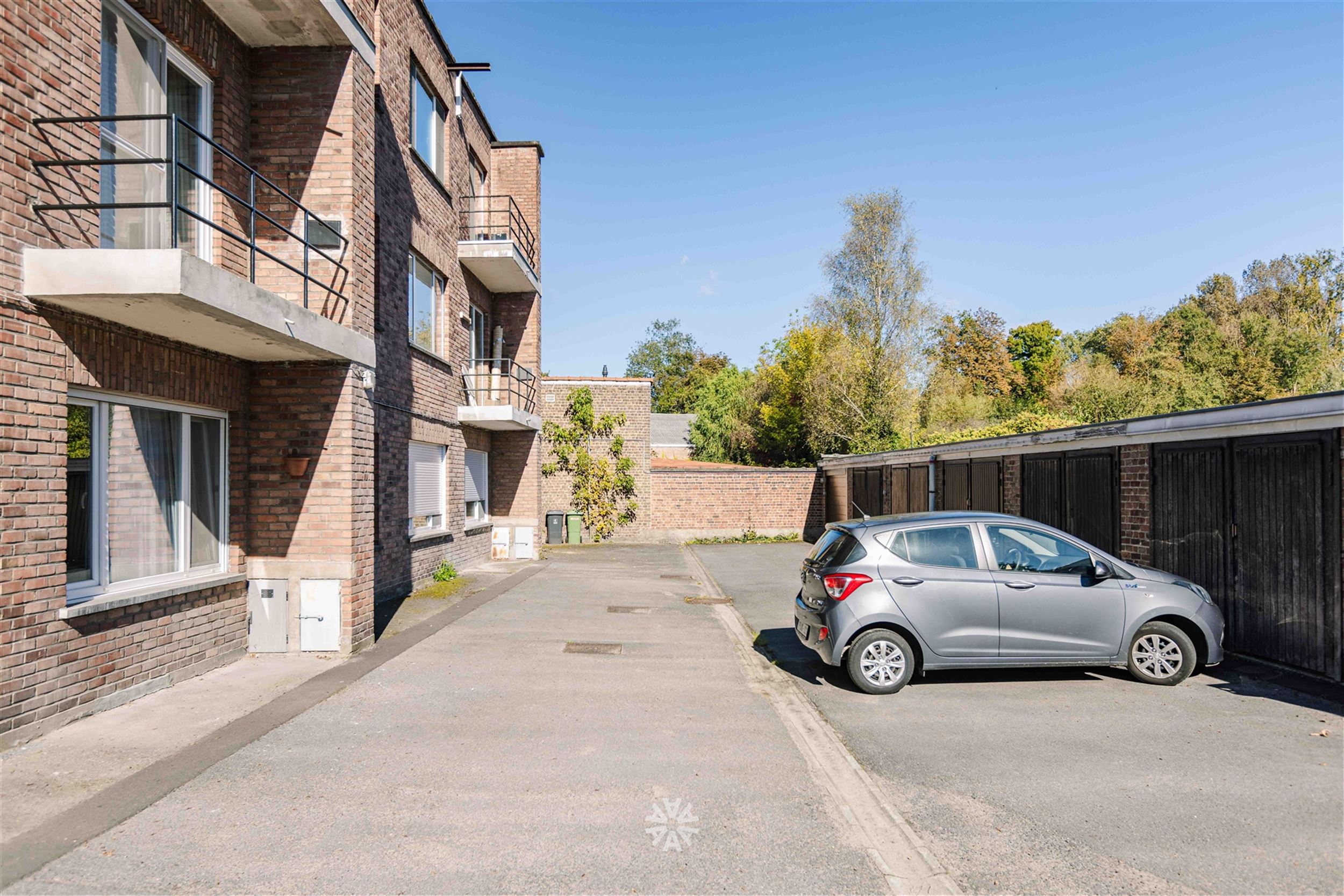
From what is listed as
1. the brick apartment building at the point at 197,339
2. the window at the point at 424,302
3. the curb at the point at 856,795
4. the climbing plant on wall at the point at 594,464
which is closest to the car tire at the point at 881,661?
the curb at the point at 856,795

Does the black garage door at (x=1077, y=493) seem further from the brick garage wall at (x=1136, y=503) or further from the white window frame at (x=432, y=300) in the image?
the white window frame at (x=432, y=300)

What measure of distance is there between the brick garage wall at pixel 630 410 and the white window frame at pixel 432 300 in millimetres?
9676

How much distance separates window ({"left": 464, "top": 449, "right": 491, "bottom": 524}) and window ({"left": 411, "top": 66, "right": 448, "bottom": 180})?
19.5ft

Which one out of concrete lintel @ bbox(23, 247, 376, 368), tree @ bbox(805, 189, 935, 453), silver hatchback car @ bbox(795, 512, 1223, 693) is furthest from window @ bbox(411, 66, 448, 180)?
tree @ bbox(805, 189, 935, 453)

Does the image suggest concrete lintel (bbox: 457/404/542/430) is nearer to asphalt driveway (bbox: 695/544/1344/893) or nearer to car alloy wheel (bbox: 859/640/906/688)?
asphalt driveway (bbox: 695/544/1344/893)

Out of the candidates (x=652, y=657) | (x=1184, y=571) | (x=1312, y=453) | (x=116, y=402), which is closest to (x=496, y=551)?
(x=652, y=657)

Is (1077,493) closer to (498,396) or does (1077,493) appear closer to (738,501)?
(498,396)

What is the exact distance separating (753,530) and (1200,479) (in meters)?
17.4

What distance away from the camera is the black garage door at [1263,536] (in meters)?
6.66

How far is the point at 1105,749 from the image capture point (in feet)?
16.9

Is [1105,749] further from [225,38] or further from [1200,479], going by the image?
[225,38]

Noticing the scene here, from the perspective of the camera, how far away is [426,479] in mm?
13008

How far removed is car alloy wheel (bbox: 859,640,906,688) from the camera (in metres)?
6.63

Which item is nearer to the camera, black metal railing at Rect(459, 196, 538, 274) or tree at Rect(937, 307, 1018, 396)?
black metal railing at Rect(459, 196, 538, 274)
